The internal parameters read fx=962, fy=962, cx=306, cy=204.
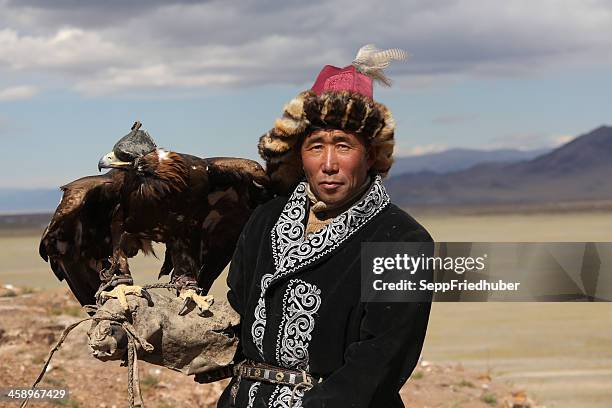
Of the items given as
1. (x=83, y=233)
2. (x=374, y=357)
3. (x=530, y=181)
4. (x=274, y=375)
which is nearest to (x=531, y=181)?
(x=530, y=181)

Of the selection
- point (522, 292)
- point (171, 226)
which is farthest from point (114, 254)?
point (522, 292)

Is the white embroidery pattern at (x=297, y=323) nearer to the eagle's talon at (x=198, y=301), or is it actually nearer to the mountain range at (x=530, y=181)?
the eagle's talon at (x=198, y=301)

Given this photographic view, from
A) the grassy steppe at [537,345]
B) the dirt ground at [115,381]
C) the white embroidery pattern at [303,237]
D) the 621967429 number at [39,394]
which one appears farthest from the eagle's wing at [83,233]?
the dirt ground at [115,381]

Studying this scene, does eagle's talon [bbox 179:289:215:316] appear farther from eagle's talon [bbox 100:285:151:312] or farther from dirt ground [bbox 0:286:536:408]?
dirt ground [bbox 0:286:536:408]

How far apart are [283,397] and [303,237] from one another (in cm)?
52

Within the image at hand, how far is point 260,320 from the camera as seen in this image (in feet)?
10.3

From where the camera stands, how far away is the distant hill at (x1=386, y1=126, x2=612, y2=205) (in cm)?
12138

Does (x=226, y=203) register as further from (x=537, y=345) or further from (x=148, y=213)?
(x=537, y=345)

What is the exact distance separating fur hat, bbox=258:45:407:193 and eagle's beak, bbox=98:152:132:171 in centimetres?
74

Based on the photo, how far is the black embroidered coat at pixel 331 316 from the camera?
2.88 m

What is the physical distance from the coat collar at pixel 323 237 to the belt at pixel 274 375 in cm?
28

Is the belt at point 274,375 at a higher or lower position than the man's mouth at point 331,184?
lower

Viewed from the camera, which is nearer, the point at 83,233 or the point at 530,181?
the point at 83,233

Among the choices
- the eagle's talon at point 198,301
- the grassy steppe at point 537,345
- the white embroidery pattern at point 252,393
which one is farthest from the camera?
the grassy steppe at point 537,345
